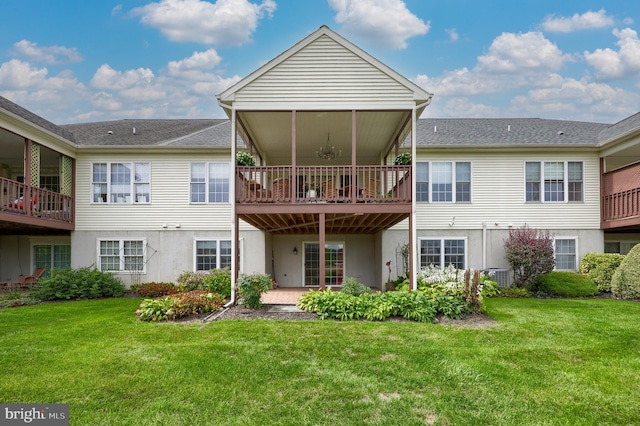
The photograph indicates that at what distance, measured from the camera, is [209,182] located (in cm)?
1455

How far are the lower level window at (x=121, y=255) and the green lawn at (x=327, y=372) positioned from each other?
6.04 m

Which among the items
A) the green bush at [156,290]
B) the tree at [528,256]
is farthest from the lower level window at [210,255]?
the tree at [528,256]

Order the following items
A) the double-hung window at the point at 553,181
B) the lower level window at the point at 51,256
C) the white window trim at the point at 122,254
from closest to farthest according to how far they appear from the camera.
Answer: the double-hung window at the point at 553,181 < the white window trim at the point at 122,254 < the lower level window at the point at 51,256

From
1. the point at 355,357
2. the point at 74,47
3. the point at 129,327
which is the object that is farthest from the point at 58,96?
the point at 355,357

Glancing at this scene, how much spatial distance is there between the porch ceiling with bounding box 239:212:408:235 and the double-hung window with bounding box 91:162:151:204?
199 inches

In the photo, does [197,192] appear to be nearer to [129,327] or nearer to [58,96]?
[129,327]

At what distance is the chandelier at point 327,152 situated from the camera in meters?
13.2

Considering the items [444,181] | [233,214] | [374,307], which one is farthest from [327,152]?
[374,307]

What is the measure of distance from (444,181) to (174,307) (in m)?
10.5

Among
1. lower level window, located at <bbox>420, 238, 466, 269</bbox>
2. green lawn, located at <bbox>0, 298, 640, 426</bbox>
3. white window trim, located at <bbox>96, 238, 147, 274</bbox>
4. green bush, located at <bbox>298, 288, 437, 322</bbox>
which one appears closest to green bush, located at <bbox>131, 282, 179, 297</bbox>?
white window trim, located at <bbox>96, 238, 147, 274</bbox>

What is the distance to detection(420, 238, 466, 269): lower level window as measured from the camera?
46.4ft

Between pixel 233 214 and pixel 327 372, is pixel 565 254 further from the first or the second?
pixel 327 372


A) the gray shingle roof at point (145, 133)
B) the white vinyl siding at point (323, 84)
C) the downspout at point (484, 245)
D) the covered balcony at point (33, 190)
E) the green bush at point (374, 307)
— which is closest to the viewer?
the green bush at point (374, 307)

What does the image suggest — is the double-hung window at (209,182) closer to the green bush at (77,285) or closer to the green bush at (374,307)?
the green bush at (77,285)
